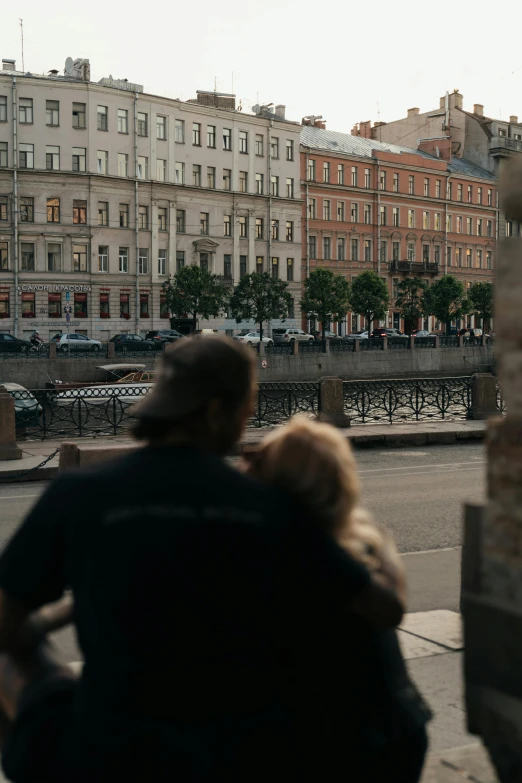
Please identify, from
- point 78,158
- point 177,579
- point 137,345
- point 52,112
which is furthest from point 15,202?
point 177,579

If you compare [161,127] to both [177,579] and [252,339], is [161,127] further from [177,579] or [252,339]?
[177,579]

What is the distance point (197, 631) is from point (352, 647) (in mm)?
444

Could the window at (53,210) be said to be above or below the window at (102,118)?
below

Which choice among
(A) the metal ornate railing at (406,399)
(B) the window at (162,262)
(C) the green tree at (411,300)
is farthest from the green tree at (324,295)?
(A) the metal ornate railing at (406,399)

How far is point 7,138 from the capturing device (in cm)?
5681

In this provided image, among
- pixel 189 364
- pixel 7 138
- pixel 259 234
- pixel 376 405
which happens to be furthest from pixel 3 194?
pixel 189 364

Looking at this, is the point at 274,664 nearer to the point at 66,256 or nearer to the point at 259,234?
the point at 66,256

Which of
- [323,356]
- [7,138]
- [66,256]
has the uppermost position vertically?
[7,138]

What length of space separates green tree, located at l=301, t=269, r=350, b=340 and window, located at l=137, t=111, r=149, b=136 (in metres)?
14.1

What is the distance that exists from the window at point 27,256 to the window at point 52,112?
294 inches

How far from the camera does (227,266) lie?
66625 millimetres

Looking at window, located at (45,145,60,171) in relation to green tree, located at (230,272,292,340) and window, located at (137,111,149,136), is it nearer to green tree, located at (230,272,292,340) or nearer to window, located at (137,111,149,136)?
window, located at (137,111,149,136)

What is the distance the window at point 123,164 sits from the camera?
199ft

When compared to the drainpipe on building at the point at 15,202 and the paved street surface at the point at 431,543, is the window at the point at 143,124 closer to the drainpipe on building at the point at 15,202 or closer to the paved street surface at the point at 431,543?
the drainpipe on building at the point at 15,202
